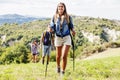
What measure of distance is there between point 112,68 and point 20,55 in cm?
7619

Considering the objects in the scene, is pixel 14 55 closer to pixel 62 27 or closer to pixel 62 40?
pixel 62 40

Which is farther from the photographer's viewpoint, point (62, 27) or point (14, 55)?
point (14, 55)

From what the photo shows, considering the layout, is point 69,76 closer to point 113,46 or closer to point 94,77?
point 94,77

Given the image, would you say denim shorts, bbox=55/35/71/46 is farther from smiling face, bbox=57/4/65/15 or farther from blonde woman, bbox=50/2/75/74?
smiling face, bbox=57/4/65/15

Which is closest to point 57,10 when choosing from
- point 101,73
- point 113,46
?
point 101,73

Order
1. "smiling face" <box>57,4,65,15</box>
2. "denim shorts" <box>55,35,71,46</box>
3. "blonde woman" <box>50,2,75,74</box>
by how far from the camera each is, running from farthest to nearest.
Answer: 1. "denim shorts" <box>55,35,71,46</box>
2. "blonde woman" <box>50,2,75,74</box>
3. "smiling face" <box>57,4,65,15</box>

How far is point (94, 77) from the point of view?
12398 millimetres

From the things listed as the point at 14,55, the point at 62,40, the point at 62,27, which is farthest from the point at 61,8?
the point at 14,55

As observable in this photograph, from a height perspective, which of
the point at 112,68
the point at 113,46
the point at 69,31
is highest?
the point at 69,31

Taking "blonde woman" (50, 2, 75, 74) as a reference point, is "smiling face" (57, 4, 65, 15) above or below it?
above

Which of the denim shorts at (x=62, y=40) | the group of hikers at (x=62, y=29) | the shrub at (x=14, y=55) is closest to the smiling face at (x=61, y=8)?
the group of hikers at (x=62, y=29)

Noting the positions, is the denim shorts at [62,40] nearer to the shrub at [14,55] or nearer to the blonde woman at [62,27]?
the blonde woman at [62,27]

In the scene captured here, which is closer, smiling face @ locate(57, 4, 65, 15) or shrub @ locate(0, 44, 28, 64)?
smiling face @ locate(57, 4, 65, 15)

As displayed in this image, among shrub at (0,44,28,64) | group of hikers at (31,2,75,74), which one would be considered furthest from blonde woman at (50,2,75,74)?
shrub at (0,44,28,64)
